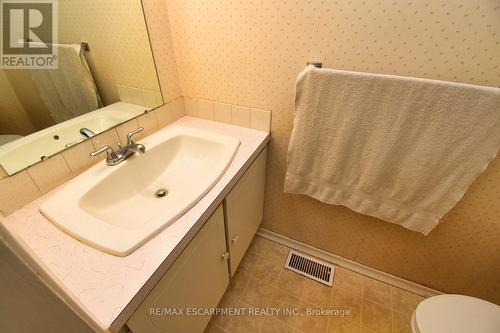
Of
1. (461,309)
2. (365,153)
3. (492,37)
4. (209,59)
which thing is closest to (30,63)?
(209,59)

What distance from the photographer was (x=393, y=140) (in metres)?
0.83

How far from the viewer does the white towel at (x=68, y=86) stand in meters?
0.75

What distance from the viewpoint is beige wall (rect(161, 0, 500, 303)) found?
70cm

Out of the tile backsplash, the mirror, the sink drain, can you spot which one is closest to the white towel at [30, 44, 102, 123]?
the mirror

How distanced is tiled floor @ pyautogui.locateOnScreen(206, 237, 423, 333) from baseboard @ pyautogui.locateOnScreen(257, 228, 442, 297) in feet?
0.09

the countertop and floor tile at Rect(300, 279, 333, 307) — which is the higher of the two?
the countertop

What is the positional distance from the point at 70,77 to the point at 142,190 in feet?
1.60

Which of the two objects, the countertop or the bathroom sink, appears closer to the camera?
the countertop

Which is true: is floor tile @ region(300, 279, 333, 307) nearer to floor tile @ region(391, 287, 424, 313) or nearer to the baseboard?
the baseboard

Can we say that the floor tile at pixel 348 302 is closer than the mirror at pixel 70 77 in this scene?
No

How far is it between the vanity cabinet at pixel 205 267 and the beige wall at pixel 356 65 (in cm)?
24

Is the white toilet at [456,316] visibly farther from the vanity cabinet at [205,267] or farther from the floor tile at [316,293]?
the vanity cabinet at [205,267]

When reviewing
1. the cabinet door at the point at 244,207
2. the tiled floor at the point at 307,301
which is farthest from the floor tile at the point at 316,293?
the cabinet door at the point at 244,207

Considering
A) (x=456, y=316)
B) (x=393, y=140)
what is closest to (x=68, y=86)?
(x=393, y=140)
